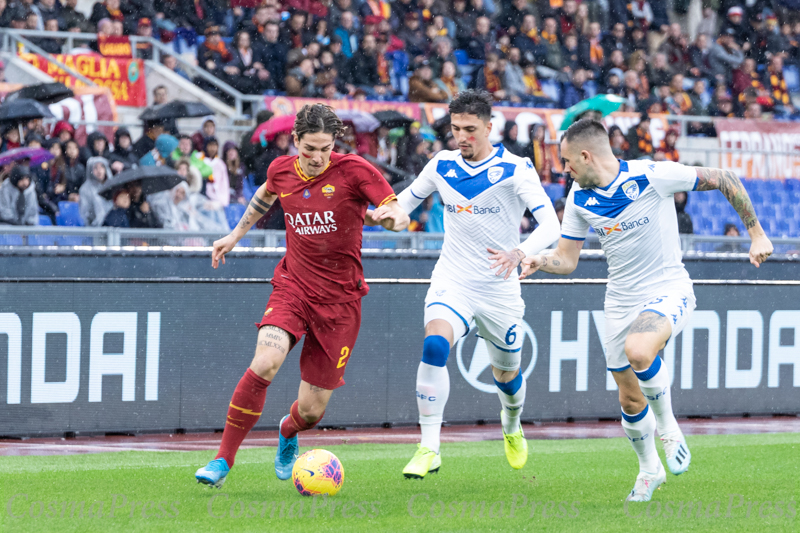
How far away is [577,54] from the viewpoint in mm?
19156

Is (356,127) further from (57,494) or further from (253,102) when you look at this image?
(57,494)

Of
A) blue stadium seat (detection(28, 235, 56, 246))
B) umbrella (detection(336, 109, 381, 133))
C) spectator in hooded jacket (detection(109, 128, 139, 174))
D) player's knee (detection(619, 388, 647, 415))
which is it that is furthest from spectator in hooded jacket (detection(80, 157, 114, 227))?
player's knee (detection(619, 388, 647, 415))

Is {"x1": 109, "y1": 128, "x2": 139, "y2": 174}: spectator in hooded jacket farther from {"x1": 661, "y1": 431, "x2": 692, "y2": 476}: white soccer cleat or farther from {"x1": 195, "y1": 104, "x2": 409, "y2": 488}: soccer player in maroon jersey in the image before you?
{"x1": 661, "y1": 431, "x2": 692, "y2": 476}: white soccer cleat

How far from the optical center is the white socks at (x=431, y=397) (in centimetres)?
610

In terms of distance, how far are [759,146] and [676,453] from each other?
13.9 meters

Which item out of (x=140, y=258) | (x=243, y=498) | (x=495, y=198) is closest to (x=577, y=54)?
(x=140, y=258)

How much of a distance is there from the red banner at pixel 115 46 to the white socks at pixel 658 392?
11362 mm

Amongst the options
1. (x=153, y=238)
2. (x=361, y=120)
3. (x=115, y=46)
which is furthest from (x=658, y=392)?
(x=115, y=46)

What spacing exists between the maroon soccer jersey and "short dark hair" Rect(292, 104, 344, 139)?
29 centimetres

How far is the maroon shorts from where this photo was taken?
19.6 ft

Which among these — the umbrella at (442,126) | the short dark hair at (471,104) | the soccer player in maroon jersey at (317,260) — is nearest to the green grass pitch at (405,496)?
the soccer player in maroon jersey at (317,260)

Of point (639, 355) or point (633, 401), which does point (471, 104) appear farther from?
point (633, 401)

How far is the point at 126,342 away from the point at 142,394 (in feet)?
1.66

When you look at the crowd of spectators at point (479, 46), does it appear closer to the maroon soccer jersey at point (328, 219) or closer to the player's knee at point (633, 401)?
the maroon soccer jersey at point (328, 219)
